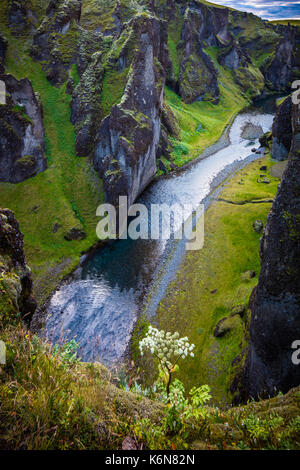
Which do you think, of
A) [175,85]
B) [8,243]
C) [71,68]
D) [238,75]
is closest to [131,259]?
[8,243]

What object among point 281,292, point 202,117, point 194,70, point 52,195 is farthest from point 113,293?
point 194,70

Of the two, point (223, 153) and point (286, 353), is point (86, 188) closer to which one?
point (286, 353)

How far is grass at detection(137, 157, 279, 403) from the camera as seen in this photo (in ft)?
89.7

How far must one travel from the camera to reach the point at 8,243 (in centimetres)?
1812

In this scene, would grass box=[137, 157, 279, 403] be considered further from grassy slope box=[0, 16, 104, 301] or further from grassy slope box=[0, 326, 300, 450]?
grassy slope box=[0, 326, 300, 450]

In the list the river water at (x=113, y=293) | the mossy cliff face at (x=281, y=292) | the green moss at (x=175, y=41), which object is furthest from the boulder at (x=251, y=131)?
the mossy cliff face at (x=281, y=292)

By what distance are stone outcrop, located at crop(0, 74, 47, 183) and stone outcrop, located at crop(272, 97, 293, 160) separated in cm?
5469

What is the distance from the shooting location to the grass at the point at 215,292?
27328 millimetres

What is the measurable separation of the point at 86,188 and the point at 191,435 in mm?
51272

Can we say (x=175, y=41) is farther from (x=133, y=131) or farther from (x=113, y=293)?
(x=113, y=293)

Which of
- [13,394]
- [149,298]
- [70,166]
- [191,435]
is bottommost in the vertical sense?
[149,298]

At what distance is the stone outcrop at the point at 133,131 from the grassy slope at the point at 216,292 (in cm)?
1674

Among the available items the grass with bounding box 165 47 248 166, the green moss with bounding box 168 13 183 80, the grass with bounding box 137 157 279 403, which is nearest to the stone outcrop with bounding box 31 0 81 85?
the grass with bounding box 165 47 248 166

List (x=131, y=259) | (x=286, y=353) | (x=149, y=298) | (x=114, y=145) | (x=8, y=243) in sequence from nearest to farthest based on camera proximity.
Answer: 1. (x=8, y=243)
2. (x=286, y=353)
3. (x=149, y=298)
4. (x=131, y=259)
5. (x=114, y=145)
